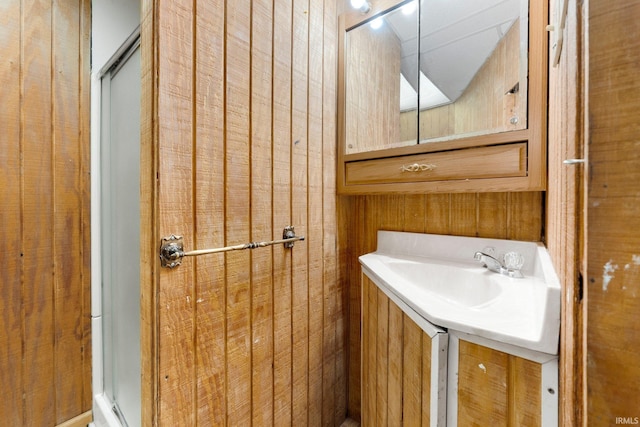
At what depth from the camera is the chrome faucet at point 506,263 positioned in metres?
0.93

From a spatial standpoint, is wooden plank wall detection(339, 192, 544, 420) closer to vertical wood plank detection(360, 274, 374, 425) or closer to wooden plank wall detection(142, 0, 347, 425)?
wooden plank wall detection(142, 0, 347, 425)

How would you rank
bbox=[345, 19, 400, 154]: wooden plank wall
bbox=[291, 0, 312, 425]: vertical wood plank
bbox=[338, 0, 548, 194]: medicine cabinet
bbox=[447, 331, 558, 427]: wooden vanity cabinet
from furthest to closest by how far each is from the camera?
1. bbox=[345, 19, 400, 154]: wooden plank wall
2. bbox=[291, 0, 312, 425]: vertical wood plank
3. bbox=[338, 0, 548, 194]: medicine cabinet
4. bbox=[447, 331, 558, 427]: wooden vanity cabinet

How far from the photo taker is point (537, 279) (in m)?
0.88

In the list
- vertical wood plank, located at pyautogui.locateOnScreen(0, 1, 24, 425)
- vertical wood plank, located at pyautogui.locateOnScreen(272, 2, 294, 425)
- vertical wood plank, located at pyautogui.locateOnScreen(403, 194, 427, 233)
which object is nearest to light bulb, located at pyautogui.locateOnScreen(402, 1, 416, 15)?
vertical wood plank, located at pyautogui.locateOnScreen(272, 2, 294, 425)

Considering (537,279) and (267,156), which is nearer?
(537,279)

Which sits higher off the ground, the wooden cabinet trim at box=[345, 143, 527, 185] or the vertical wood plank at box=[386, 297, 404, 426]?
the wooden cabinet trim at box=[345, 143, 527, 185]

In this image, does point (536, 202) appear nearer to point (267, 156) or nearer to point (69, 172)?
point (267, 156)

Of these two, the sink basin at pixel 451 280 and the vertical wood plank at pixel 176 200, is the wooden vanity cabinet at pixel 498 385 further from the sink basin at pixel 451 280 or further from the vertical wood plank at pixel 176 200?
the vertical wood plank at pixel 176 200

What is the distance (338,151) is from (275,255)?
2.03 feet

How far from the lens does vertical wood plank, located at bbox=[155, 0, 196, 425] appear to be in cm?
71

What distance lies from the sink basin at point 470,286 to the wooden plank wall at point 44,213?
1.26 metres

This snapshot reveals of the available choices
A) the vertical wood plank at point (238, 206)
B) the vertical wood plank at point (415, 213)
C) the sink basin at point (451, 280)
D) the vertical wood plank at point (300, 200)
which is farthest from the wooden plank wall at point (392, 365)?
the vertical wood plank at point (238, 206)

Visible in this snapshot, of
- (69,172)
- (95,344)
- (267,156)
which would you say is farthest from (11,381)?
(267,156)

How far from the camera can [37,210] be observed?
1.04 metres
